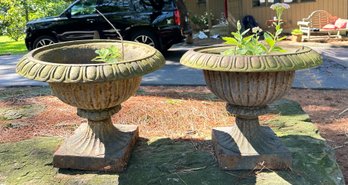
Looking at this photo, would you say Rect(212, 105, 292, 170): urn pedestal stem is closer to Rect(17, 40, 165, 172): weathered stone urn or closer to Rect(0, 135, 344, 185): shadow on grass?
Rect(0, 135, 344, 185): shadow on grass

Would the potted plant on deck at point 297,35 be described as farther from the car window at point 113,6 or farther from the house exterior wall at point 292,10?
the car window at point 113,6

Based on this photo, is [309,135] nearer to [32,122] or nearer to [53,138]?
[53,138]

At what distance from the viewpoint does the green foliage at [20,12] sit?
19.2m

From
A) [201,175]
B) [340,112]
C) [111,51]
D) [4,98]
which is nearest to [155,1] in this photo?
[4,98]

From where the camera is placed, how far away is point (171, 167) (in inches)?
124

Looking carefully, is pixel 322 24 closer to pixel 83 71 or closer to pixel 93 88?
pixel 93 88

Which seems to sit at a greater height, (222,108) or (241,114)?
(241,114)

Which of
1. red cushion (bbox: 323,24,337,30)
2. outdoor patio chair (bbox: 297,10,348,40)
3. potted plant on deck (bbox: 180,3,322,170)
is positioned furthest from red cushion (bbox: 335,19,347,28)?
potted plant on deck (bbox: 180,3,322,170)

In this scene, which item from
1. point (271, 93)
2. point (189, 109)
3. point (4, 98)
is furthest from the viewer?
point (4, 98)

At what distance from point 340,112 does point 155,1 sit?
586 cm

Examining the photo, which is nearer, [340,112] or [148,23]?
[340,112]

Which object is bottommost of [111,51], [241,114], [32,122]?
[32,122]

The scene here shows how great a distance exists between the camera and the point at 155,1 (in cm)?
955

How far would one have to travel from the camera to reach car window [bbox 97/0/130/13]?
381 inches
